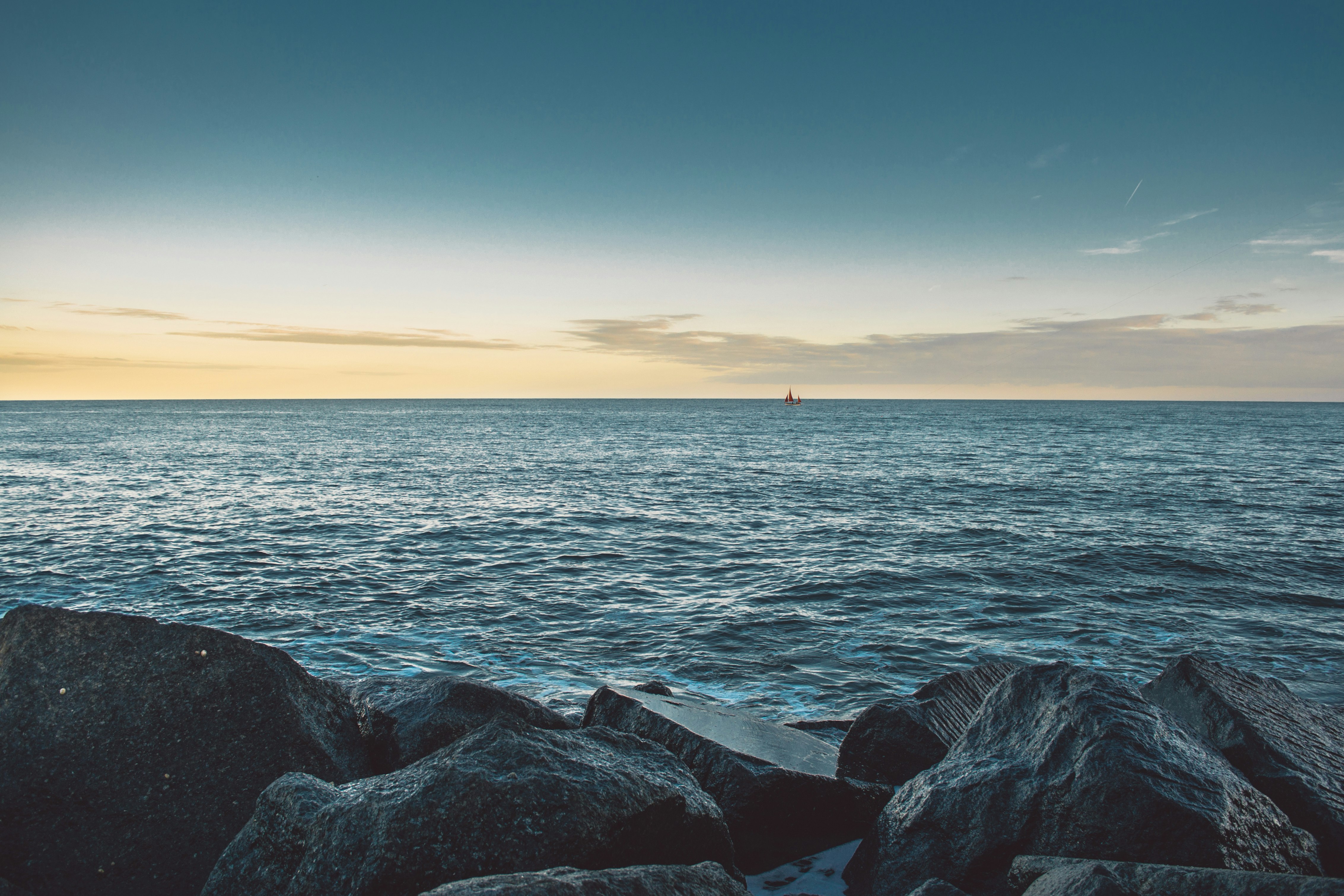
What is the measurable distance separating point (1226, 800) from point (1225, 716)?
186 centimetres

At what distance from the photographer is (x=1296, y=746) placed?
6480 millimetres

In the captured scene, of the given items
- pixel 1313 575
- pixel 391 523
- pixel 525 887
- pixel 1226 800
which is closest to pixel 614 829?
pixel 525 887

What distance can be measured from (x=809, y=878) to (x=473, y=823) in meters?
3.55

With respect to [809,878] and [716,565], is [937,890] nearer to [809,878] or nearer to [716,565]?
[809,878]

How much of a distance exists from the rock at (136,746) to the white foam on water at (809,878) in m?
3.58

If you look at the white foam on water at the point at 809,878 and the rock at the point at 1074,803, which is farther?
the white foam on water at the point at 809,878

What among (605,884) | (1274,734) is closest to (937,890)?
(605,884)

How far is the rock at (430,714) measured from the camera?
6.74 meters

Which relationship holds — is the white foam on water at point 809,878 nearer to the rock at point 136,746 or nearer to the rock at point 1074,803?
the rock at point 1074,803

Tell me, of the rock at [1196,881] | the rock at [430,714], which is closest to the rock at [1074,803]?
the rock at [1196,881]

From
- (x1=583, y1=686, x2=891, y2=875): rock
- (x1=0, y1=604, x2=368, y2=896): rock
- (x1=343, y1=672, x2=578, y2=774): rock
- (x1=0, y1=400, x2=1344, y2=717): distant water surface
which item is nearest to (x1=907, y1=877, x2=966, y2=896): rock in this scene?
(x1=583, y1=686, x2=891, y2=875): rock

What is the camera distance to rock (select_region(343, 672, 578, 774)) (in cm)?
674

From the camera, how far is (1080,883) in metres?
4.10

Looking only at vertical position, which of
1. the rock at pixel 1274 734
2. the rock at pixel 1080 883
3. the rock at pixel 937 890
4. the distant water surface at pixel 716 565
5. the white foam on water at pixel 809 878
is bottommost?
the distant water surface at pixel 716 565
